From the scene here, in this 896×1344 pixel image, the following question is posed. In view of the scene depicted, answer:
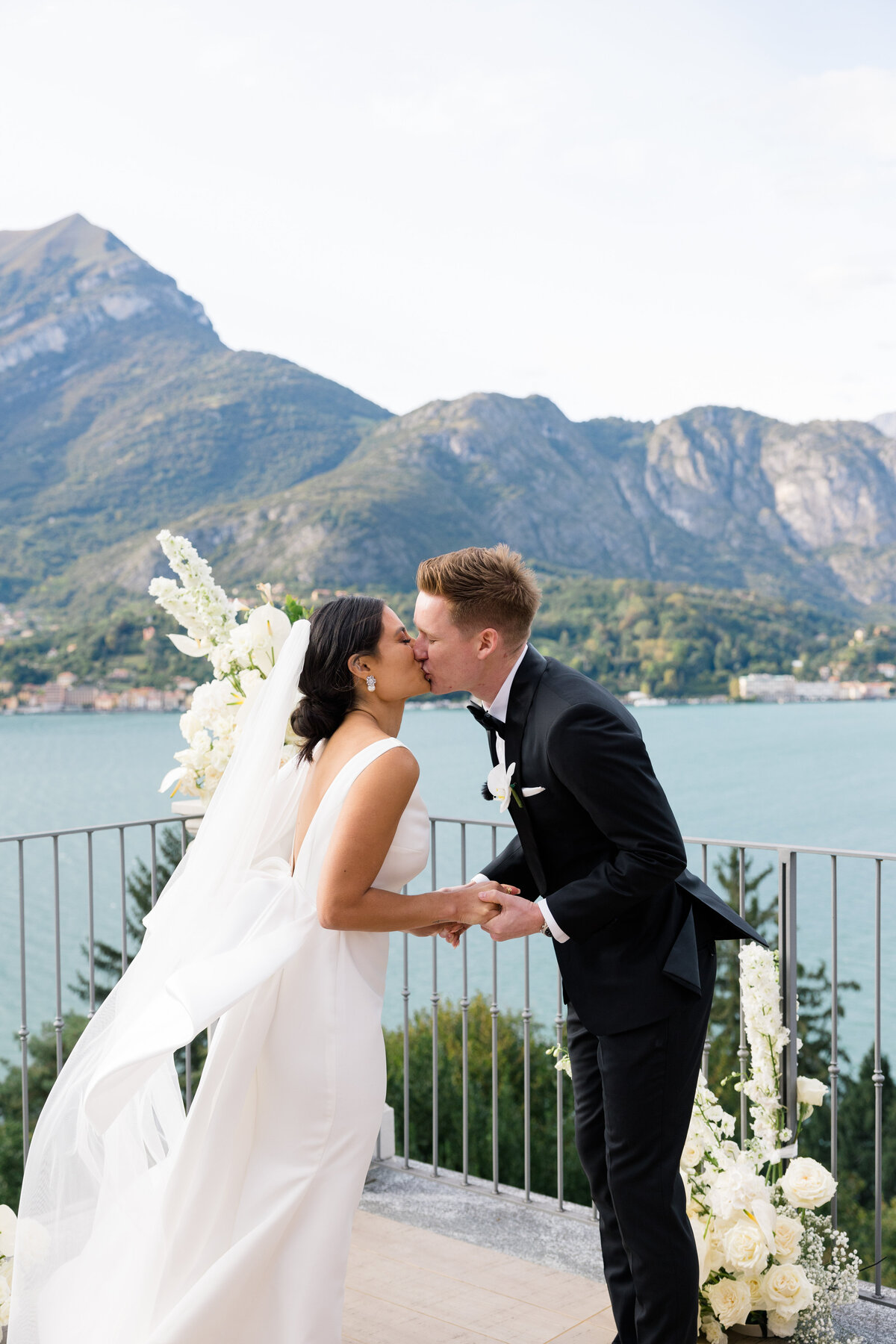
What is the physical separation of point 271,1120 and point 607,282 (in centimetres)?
5774

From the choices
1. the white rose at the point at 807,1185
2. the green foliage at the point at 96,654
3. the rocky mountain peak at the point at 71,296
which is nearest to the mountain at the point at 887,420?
Result: the rocky mountain peak at the point at 71,296

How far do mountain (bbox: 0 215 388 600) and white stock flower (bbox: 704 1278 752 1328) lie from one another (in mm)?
50667

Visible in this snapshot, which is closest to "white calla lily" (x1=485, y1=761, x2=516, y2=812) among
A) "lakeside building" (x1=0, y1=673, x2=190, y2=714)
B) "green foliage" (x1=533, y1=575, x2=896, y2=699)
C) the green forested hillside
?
the green forested hillside

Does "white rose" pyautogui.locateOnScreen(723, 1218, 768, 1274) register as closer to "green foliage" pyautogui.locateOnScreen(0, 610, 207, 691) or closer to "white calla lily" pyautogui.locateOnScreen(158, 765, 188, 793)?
"white calla lily" pyautogui.locateOnScreen(158, 765, 188, 793)

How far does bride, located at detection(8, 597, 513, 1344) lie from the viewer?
2.06 meters

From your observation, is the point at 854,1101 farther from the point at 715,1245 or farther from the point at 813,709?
the point at 813,709

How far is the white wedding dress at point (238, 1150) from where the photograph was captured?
80.9 inches

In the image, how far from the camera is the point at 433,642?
220cm

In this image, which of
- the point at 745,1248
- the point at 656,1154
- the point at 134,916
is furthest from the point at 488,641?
the point at 134,916

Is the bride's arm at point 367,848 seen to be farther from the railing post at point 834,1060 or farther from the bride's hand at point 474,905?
the railing post at point 834,1060

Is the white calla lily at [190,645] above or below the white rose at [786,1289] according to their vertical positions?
above

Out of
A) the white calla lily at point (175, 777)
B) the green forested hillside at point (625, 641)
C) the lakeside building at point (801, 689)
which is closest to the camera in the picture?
the white calla lily at point (175, 777)

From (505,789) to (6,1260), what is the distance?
5.33 feet

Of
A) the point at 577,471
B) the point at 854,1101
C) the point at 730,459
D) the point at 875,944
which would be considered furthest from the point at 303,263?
the point at 875,944
